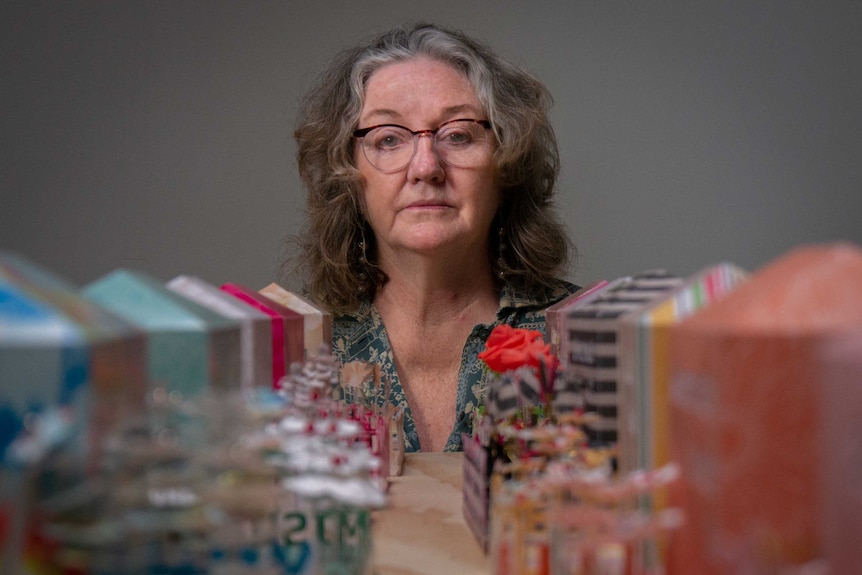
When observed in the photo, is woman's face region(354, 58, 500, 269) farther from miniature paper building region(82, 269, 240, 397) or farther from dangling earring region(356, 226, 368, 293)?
miniature paper building region(82, 269, 240, 397)

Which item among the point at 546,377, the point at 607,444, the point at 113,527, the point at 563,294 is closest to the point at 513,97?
the point at 563,294

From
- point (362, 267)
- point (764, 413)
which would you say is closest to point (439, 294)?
point (362, 267)

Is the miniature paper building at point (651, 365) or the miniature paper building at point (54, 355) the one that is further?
the miniature paper building at point (651, 365)

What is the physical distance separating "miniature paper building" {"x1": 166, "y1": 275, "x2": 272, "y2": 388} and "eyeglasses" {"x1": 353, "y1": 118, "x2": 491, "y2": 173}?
3.44 ft

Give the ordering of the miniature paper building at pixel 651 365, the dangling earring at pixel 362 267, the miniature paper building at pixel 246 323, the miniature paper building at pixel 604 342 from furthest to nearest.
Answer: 1. the dangling earring at pixel 362 267
2. the miniature paper building at pixel 246 323
3. the miniature paper building at pixel 604 342
4. the miniature paper building at pixel 651 365

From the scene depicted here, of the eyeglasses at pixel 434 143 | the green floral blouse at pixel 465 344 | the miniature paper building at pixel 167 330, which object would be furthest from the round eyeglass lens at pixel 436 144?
the miniature paper building at pixel 167 330

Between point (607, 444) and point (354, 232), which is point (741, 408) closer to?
point (607, 444)

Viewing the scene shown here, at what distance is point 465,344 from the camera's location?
2.52 m

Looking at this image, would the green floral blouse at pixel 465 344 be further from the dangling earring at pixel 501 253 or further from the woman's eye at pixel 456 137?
the woman's eye at pixel 456 137

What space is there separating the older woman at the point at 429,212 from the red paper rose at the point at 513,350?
30.5 inches

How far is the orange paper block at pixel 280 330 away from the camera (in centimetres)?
140

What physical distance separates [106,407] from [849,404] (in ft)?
2.08

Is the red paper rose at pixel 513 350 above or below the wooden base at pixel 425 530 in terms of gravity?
above

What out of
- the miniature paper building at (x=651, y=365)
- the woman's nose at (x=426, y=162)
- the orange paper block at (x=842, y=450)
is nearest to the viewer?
the orange paper block at (x=842, y=450)
